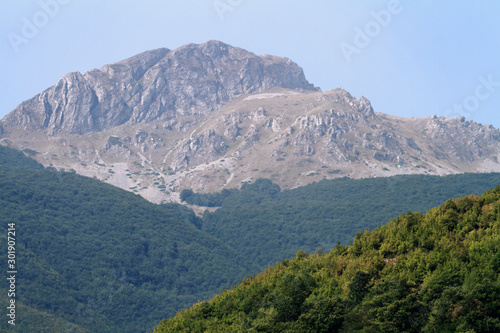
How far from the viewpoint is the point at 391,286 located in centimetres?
5919

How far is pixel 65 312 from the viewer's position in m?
176

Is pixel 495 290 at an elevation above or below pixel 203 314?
above

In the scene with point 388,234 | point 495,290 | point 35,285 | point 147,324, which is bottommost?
point 147,324

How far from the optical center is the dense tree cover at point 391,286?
54438mm

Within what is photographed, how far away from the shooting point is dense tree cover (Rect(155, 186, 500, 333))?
5444cm

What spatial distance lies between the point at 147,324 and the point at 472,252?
15426cm

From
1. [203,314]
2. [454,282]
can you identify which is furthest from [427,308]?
[203,314]

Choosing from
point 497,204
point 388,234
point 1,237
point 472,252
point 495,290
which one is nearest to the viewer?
point 495,290

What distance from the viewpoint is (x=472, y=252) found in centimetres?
6044

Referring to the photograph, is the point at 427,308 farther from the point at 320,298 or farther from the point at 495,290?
the point at 320,298

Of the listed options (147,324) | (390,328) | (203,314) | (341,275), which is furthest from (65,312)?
(390,328)

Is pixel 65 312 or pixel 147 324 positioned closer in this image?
pixel 65 312

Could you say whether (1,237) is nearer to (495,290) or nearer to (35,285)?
(35,285)

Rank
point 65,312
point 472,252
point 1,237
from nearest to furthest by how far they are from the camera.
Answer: point 472,252 < point 65,312 < point 1,237
